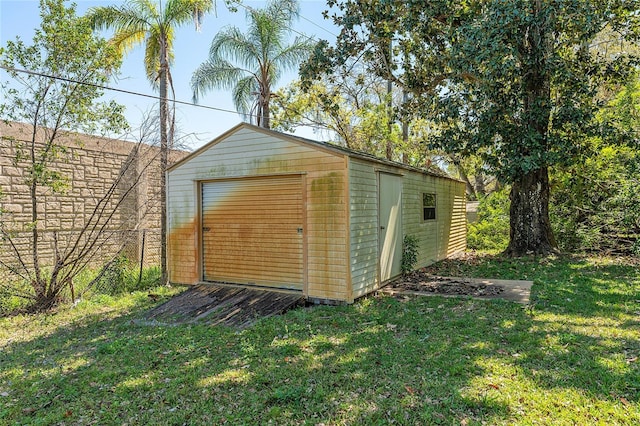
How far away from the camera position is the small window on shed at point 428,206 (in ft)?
29.3

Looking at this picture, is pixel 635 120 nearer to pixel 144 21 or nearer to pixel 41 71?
pixel 144 21

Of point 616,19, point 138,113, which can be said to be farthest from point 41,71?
point 616,19

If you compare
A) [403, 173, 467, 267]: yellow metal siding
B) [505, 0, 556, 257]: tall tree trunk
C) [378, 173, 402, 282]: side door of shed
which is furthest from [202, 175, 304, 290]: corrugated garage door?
[505, 0, 556, 257]: tall tree trunk

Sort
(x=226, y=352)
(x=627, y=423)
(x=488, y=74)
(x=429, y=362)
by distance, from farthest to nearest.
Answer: (x=488, y=74)
(x=226, y=352)
(x=429, y=362)
(x=627, y=423)

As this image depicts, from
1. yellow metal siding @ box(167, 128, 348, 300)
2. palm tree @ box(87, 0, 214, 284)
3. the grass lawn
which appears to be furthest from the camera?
palm tree @ box(87, 0, 214, 284)

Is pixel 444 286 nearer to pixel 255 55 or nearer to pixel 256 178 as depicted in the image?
pixel 256 178

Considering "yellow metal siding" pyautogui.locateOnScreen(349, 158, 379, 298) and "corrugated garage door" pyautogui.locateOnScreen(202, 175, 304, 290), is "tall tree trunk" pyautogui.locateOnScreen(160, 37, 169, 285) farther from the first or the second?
"yellow metal siding" pyautogui.locateOnScreen(349, 158, 379, 298)

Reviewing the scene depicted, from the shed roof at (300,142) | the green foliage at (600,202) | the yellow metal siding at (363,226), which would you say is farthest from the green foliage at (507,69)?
the yellow metal siding at (363,226)

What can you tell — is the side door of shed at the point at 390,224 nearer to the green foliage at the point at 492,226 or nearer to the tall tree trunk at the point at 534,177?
the tall tree trunk at the point at 534,177

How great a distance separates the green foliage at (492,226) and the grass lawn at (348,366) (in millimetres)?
6331

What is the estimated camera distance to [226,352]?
414cm

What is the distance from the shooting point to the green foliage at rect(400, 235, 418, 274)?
7.64 metres

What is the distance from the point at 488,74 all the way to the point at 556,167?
438 centimetres

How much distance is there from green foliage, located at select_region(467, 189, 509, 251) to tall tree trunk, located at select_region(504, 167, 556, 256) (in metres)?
2.36
